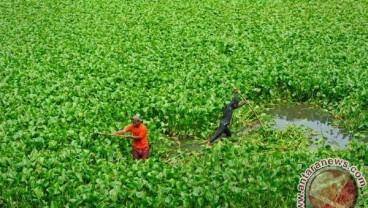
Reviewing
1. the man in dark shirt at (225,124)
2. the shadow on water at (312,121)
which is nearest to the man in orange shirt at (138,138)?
the man in dark shirt at (225,124)

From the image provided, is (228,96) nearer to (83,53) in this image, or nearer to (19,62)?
(83,53)

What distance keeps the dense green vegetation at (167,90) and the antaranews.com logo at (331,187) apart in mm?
→ 577

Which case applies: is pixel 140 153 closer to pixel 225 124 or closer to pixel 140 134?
pixel 140 134

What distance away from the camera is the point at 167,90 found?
36.7 ft

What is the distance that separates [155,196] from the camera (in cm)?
721

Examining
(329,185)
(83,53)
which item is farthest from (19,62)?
(329,185)

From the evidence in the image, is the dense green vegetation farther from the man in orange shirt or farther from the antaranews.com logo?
the antaranews.com logo

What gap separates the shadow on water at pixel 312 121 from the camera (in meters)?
9.80

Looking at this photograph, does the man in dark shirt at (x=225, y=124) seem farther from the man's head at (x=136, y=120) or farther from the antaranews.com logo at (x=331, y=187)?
the antaranews.com logo at (x=331, y=187)

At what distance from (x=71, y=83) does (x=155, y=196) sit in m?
5.51

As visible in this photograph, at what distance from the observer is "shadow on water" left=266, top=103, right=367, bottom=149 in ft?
32.2

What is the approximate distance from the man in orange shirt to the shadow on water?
3.39 metres

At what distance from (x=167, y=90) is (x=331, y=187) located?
582cm

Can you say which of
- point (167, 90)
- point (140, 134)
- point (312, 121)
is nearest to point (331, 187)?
point (140, 134)
